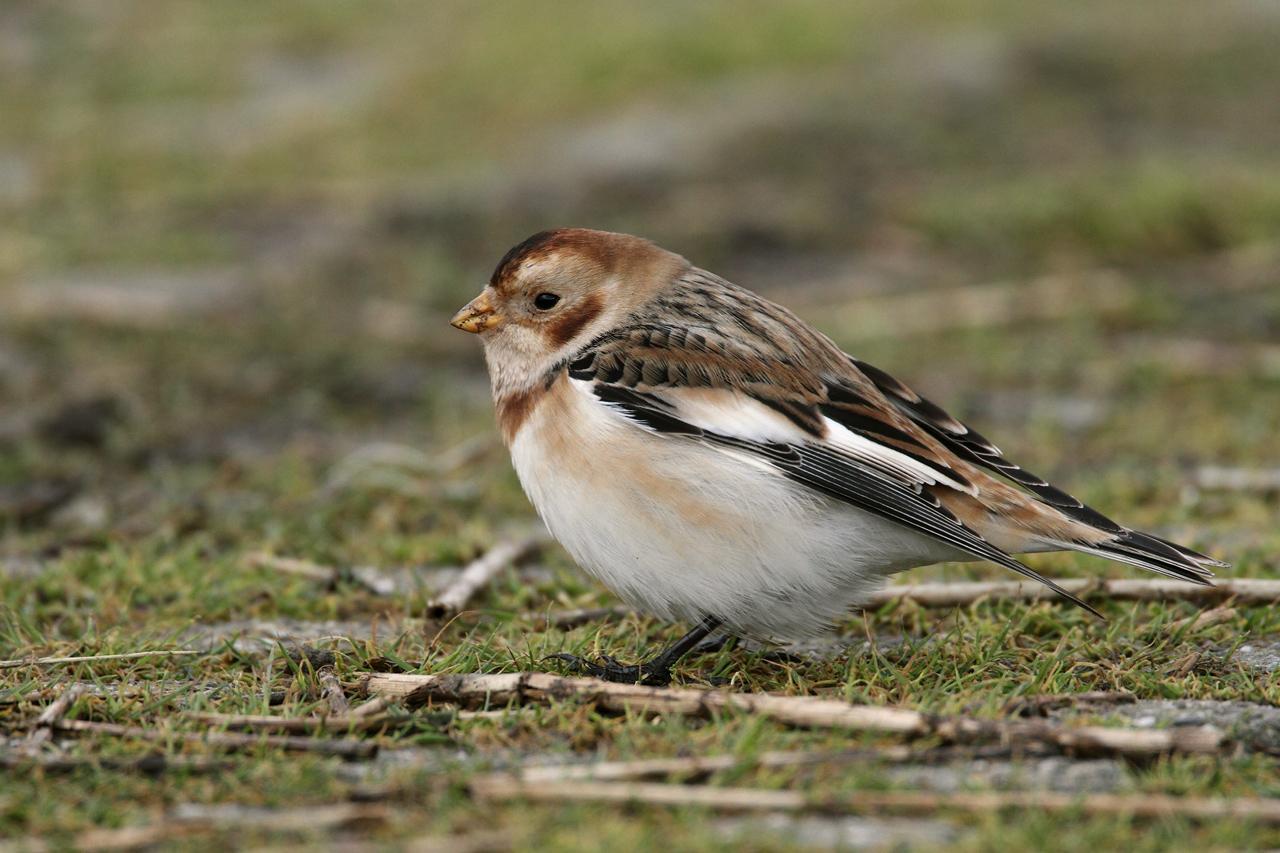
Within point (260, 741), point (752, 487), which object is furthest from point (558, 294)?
point (260, 741)

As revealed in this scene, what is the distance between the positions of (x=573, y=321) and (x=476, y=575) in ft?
2.85

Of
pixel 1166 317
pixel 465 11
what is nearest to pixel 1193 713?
pixel 1166 317

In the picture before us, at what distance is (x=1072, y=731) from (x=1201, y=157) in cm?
961

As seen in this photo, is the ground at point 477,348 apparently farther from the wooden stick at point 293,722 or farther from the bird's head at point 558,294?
the bird's head at point 558,294

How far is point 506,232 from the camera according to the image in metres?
10.5

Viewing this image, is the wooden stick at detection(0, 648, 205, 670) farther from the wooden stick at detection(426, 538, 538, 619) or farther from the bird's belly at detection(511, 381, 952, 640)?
the bird's belly at detection(511, 381, 952, 640)

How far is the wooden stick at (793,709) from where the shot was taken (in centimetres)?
349

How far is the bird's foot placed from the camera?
13.9 ft

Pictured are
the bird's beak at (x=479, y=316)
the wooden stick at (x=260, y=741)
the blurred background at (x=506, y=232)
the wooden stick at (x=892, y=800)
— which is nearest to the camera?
the wooden stick at (x=892, y=800)

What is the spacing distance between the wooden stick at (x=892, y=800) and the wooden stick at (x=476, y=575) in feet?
5.22

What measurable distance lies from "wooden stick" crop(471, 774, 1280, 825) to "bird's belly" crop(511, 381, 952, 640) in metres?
0.99

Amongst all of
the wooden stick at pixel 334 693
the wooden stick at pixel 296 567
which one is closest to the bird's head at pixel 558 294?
the wooden stick at pixel 296 567

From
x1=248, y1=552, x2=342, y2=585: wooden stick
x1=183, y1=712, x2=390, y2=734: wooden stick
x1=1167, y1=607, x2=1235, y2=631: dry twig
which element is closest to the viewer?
x1=183, y1=712, x2=390, y2=734: wooden stick

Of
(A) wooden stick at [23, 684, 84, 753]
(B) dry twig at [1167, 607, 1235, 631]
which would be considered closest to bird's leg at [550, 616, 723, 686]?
(A) wooden stick at [23, 684, 84, 753]
